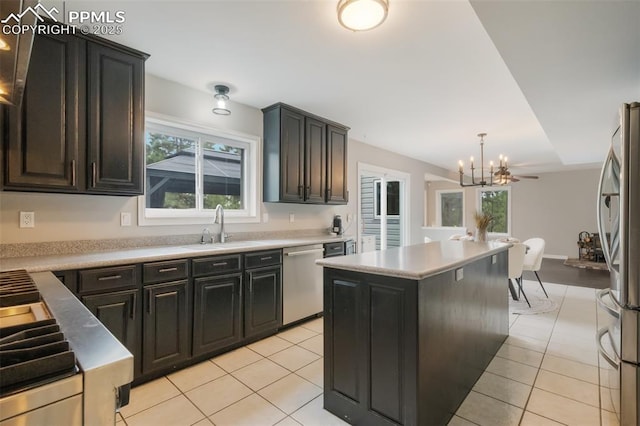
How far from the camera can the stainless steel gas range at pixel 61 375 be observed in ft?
1.69

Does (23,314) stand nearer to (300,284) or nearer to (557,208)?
(300,284)

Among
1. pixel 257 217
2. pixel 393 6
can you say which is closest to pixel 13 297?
pixel 393 6

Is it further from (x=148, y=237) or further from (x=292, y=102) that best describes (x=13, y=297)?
(x=292, y=102)

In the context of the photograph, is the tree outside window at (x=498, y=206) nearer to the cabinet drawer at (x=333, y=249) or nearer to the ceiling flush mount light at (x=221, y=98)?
the cabinet drawer at (x=333, y=249)

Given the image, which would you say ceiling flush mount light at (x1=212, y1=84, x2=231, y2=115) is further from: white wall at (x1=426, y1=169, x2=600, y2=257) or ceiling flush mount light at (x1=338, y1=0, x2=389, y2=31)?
white wall at (x1=426, y1=169, x2=600, y2=257)

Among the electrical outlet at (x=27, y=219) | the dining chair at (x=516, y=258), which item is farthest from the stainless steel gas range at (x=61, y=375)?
the dining chair at (x=516, y=258)

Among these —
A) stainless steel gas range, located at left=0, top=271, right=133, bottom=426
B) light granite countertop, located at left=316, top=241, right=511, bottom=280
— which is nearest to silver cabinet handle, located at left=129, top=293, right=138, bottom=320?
light granite countertop, located at left=316, top=241, right=511, bottom=280

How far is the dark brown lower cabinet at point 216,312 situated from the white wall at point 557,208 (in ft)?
25.3

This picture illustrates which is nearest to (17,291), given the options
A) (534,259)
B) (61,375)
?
(61,375)

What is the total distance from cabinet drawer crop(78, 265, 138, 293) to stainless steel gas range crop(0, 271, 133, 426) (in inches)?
52.8

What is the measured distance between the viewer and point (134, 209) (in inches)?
104

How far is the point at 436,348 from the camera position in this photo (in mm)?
1690

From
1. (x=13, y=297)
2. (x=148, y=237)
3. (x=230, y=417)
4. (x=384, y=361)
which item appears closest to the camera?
(x=13, y=297)

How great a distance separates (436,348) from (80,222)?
266 cm
